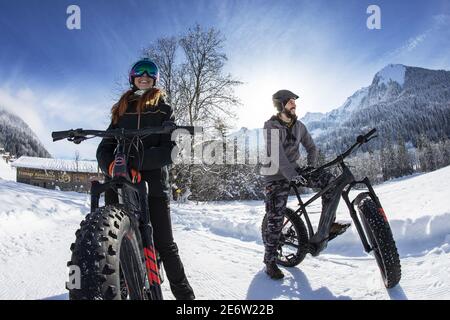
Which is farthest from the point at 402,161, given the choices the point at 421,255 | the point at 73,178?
the point at 421,255

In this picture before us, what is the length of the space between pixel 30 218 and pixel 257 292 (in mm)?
6047

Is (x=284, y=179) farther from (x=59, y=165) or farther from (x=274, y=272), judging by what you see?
(x=59, y=165)

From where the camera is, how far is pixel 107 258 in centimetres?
138

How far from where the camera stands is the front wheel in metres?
2.85

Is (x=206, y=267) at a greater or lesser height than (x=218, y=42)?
lesser

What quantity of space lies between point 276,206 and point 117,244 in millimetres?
2597

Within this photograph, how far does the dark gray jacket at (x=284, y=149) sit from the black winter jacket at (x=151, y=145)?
1.56 meters

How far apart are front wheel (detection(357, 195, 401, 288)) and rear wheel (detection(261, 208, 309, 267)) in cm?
103

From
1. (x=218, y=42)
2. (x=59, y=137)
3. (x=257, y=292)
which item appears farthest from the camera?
(x=218, y=42)

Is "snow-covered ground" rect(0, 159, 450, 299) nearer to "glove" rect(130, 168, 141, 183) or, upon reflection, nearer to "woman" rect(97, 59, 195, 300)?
"woman" rect(97, 59, 195, 300)

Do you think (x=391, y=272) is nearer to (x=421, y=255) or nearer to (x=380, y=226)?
(x=380, y=226)

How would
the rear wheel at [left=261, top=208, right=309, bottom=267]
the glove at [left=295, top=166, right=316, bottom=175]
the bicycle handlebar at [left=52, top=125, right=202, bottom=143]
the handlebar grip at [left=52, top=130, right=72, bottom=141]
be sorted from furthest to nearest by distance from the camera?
the rear wheel at [left=261, top=208, right=309, bottom=267] < the glove at [left=295, top=166, right=316, bottom=175] < the handlebar grip at [left=52, top=130, right=72, bottom=141] < the bicycle handlebar at [left=52, top=125, right=202, bottom=143]

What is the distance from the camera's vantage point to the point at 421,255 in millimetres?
4035

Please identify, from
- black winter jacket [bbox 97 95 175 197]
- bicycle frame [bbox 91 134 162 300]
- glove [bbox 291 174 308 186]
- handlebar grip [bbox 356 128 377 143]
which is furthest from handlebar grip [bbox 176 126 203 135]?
handlebar grip [bbox 356 128 377 143]
